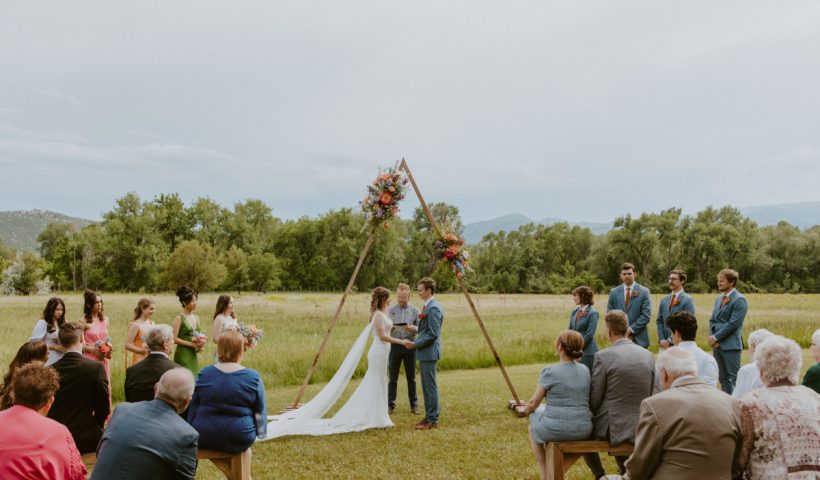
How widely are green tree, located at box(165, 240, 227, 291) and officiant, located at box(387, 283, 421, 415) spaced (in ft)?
152

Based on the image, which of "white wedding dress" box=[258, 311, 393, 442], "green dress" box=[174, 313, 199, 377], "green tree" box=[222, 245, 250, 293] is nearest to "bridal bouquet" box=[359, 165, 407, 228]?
"white wedding dress" box=[258, 311, 393, 442]

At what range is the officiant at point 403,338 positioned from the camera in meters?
9.93

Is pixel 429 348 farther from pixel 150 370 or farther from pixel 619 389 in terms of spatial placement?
pixel 150 370

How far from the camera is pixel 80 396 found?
5.40 m

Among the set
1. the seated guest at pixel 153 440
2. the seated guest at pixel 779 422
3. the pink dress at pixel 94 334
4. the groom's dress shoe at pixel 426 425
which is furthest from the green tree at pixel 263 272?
the seated guest at pixel 779 422

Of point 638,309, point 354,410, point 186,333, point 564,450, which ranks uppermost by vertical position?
point 638,309

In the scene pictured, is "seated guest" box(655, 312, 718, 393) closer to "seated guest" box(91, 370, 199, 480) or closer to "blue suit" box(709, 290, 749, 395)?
"blue suit" box(709, 290, 749, 395)

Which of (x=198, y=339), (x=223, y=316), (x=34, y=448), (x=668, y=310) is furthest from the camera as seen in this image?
(x=668, y=310)

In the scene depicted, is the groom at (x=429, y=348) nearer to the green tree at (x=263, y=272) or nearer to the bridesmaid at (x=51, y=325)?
the bridesmaid at (x=51, y=325)

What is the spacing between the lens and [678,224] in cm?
6656

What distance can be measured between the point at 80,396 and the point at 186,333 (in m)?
2.90

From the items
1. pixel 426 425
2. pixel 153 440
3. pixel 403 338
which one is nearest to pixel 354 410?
Result: pixel 426 425

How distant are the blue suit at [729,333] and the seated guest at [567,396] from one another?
4.57m

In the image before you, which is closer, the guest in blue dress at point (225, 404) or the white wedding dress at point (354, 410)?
the guest in blue dress at point (225, 404)
